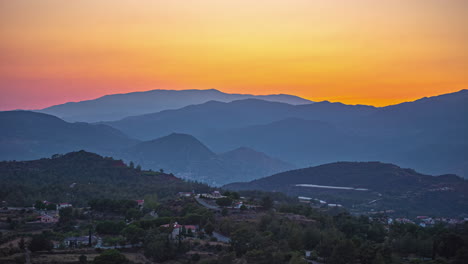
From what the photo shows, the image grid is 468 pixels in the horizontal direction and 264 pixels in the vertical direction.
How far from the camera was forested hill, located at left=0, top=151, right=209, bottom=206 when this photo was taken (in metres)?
72.5

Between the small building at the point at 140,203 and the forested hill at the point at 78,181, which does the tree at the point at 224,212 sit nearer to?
the small building at the point at 140,203

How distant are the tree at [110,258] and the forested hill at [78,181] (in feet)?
100

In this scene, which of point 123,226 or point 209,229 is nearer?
point 209,229

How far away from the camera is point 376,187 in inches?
4587

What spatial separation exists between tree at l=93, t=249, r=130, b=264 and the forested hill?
30542mm

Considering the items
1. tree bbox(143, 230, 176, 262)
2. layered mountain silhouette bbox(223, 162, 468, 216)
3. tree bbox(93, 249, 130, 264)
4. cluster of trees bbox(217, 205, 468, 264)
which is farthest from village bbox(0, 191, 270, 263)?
layered mountain silhouette bbox(223, 162, 468, 216)

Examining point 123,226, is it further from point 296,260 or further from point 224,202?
point 296,260

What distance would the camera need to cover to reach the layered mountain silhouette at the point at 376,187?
317 feet

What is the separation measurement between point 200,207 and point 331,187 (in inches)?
2679

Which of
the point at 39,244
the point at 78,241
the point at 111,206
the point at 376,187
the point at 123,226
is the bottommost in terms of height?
the point at 78,241

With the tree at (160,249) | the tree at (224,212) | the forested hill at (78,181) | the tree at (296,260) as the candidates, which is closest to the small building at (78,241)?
the tree at (160,249)

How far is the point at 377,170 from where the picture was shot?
12938 centimetres

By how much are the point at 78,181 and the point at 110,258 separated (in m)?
48.6

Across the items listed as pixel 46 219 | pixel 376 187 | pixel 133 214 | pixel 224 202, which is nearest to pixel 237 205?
pixel 224 202
